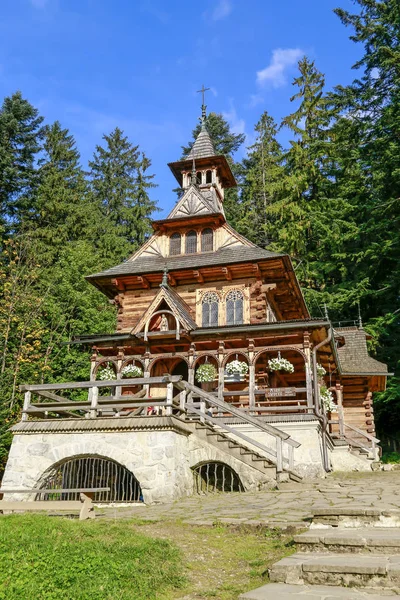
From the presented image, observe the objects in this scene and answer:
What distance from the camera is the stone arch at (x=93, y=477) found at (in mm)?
12883

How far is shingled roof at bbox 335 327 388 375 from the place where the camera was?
77.4ft

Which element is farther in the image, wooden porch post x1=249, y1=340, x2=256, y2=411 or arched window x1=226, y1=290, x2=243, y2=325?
arched window x1=226, y1=290, x2=243, y2=325

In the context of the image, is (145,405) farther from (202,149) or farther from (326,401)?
(202,149)

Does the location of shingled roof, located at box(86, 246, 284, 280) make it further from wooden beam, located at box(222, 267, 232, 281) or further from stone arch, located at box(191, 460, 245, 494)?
stone arch, located at box(191, 460, 245, 494)

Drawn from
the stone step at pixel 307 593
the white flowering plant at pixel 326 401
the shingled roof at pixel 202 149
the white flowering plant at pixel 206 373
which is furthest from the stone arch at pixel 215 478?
the shingled roof at pixel 202 149

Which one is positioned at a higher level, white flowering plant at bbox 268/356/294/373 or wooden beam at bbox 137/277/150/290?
wooden beam at bbox 137/277/150/290

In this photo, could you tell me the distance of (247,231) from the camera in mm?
41156

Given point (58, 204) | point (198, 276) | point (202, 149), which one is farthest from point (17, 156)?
point (198, 276)

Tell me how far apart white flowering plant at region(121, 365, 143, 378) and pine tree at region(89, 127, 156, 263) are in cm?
1886

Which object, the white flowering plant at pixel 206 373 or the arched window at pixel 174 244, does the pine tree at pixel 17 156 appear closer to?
the arched window at pixel 174 244

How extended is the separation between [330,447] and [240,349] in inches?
212

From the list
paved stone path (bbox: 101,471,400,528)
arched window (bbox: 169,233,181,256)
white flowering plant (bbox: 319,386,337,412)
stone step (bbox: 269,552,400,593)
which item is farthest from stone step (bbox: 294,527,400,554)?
arched window (bbox: 169,233,181,256)

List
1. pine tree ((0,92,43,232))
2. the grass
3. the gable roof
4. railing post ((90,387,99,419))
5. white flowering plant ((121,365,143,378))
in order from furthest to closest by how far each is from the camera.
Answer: pine tree ((0,92,43,232)), white flowering plant ((121,365,143,378)), the gable roof, railing post ((90,387,99,419)), the grass

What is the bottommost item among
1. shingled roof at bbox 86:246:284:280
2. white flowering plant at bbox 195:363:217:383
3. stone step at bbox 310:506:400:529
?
stone step at bbox 310:506:400:529
